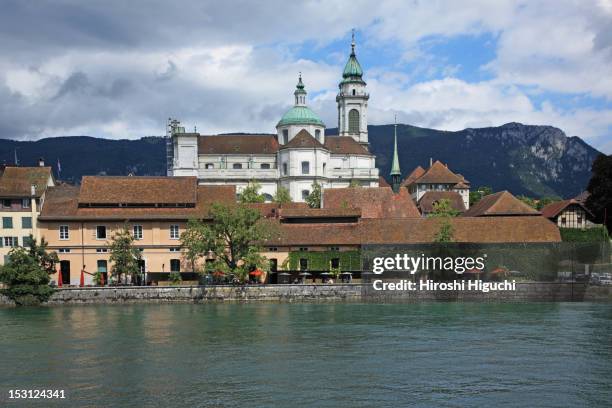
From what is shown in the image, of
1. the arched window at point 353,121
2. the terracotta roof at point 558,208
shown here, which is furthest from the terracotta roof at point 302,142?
the terracotta roof at point 558,208

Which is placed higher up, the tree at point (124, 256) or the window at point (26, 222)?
the window at point (26, 222)

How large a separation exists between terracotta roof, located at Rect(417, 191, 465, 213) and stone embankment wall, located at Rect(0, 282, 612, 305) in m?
45.2

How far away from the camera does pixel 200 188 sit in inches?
2729

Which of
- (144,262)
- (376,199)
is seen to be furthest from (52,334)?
(376,199)

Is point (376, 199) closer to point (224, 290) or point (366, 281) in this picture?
point (366, 281)

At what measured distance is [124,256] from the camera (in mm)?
58938

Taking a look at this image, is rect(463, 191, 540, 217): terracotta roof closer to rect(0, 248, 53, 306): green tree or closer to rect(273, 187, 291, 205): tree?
rect(273, 187, 291, 205): tree

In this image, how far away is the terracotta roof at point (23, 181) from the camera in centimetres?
6391

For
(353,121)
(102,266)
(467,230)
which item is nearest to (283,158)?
(353,121)

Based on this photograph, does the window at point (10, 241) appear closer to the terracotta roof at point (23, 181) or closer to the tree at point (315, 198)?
the terracotta roof at point (23, 181)

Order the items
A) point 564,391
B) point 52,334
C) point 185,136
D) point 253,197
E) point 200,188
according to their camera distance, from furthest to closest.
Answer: point 185,136
point 253,197
point 200,188
point 52,334
point 564,391

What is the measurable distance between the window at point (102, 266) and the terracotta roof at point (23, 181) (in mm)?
7511

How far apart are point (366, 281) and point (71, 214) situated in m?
23.7

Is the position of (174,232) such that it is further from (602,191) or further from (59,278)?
(602,191)
